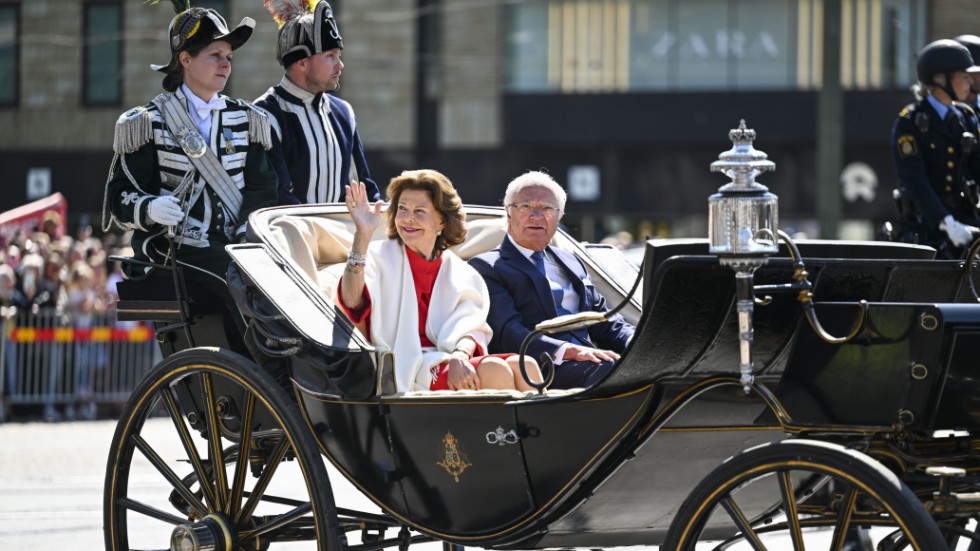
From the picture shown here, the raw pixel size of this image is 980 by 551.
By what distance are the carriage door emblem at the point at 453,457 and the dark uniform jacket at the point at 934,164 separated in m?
4.04

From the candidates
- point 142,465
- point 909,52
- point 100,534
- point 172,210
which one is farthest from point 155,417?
point 909,52

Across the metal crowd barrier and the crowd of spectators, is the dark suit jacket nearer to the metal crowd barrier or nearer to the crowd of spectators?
the crowd of spectators

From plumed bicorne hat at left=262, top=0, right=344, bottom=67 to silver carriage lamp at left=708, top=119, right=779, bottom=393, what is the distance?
2830mm

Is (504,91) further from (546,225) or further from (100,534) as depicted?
(546,225)

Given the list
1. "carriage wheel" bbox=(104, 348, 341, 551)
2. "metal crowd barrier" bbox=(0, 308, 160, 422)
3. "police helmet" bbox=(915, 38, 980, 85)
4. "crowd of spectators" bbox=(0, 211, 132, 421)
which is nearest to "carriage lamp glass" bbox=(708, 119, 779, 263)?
"carriage wheel" bbox=(104, 348, 341, 551)

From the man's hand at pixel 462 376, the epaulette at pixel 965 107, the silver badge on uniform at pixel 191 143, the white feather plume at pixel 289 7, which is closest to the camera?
the man's hand at pixel 462 376

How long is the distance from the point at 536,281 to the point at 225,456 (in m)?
1.23

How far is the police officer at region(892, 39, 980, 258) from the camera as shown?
7926mm

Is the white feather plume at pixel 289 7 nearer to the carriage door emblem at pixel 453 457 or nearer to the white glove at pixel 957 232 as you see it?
the carriage door emblem at pixel 453 457

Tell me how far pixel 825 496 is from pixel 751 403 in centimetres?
175

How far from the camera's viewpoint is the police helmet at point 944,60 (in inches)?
310

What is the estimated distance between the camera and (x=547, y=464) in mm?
4547

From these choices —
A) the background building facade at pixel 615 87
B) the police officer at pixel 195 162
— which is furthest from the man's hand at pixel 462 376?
the background building facade at pixel 615 87

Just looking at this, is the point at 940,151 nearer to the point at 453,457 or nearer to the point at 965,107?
the point at 965,107
